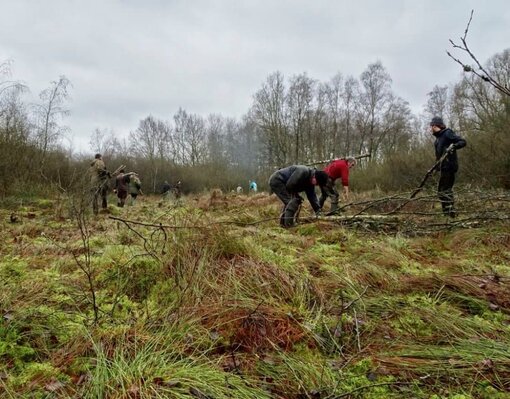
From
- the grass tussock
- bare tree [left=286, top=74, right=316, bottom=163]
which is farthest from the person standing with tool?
bare tree [left=286, top=74, right=316, bottom=163]

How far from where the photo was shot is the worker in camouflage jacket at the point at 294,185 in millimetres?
7008

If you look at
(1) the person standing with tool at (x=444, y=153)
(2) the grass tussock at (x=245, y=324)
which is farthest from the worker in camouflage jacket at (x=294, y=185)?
(2) the grass tussock at (x=245, y=324)

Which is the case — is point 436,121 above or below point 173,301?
above

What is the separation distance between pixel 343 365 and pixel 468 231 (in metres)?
4.11

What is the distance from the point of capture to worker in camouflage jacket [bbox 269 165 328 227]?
7008 mm

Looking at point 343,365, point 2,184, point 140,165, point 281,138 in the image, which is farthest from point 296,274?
point 281,138

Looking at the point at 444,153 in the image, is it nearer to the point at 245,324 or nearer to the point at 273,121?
the point at 245,324

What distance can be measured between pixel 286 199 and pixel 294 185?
1.42 ft

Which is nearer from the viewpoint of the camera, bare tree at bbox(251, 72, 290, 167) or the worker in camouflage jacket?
the worker in camouflage jacket

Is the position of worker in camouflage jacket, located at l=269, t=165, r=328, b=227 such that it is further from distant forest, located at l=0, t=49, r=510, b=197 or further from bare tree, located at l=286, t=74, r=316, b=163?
bare tree, located at l=286, t=74, r=316, b=163

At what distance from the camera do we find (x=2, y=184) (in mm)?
12250

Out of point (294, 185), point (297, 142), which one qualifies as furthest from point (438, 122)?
point (297, 142)

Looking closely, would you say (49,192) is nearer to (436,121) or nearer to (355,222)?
(355,222)

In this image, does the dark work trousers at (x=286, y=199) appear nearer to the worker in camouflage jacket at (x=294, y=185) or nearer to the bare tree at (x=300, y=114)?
the worker in camouflage jacket at (x=294, y=185)
